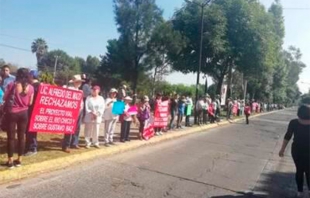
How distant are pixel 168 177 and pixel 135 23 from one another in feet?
101

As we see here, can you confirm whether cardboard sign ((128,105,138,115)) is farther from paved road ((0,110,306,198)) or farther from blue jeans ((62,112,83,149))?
blue jeans ((62,112,83,149))

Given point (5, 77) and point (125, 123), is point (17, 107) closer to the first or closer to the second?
point (5, 77)

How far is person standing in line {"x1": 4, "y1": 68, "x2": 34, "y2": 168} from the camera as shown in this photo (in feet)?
24.0

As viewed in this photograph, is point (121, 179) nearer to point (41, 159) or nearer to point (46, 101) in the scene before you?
point (41, 159)

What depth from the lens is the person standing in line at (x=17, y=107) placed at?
730cm

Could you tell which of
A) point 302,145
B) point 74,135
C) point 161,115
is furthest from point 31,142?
point 161,115

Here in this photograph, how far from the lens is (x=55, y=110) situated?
9.66 meters

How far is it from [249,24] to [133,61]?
12.0m

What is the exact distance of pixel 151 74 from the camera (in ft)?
145

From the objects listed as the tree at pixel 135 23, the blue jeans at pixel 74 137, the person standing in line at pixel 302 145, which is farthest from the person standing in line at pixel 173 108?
the tree at pixel 135 23

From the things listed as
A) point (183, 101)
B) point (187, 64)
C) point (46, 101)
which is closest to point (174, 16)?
point (187, 64)

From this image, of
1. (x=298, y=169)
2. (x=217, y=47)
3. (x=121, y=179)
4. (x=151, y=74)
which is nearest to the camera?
(x=298, y=169)

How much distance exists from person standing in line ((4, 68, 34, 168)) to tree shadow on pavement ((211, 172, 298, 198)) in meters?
3.97

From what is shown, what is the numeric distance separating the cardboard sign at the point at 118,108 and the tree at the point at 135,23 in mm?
26435
